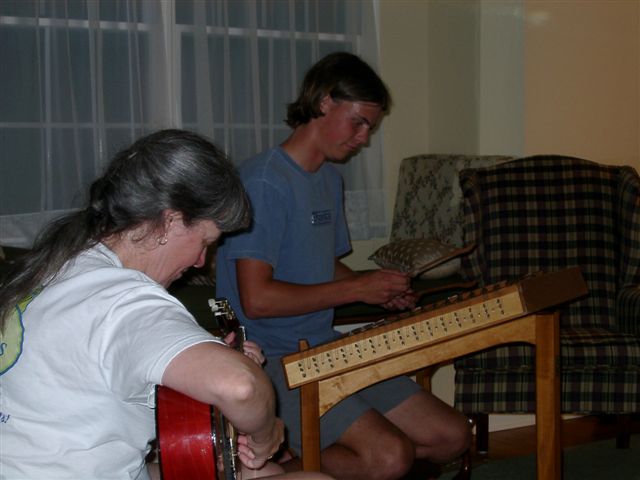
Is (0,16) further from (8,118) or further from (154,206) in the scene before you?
(154,206)

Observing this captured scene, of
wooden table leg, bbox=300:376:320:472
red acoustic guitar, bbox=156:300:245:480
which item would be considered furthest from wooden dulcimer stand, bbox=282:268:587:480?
red acoustic guitar, bbox=156:300:245:480

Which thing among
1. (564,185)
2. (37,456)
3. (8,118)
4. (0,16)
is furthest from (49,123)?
(37,456)

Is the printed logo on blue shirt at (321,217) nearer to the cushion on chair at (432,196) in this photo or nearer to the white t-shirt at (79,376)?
the white t-shirt at (79,376)

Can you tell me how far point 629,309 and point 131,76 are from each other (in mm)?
2018

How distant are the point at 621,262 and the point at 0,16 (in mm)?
2360

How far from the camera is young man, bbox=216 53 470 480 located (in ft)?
6.15

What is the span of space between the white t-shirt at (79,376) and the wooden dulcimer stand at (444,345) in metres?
0.63

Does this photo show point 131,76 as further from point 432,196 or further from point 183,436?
point 183,436

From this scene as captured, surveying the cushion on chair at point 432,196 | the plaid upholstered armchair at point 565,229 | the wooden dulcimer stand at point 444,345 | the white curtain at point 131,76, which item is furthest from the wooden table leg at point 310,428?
the cushion on chair at point 432,196

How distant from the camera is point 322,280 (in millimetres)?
2094

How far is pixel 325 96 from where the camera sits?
2.11m

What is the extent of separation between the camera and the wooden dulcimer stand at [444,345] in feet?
5.58

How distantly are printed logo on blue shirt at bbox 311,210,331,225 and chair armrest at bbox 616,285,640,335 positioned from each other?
46.9 inches

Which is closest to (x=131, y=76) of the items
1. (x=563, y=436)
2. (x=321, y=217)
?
(x=321, y=217)
